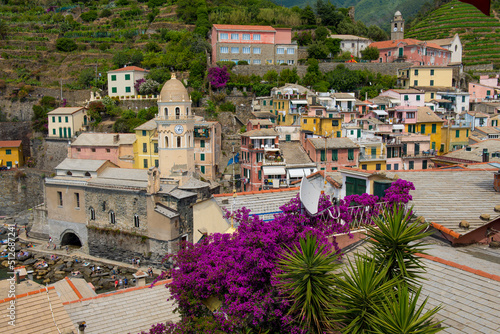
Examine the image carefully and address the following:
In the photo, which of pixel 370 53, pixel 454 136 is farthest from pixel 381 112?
pixel 370 53

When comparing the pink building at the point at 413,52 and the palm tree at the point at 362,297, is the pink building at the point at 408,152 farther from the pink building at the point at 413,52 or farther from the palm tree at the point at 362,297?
the palm tree at the point at 362,297

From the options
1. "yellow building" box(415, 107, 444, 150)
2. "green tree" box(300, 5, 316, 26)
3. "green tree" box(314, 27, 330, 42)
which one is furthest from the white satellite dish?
"green tree" box(300, 5, 316, 26)

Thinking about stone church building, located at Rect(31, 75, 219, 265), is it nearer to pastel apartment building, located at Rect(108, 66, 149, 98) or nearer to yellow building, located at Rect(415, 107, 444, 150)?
pastel apartment building, located at Rect(108, 66, 149, 98)

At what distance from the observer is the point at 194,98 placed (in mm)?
54375

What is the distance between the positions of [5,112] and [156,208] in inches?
1438

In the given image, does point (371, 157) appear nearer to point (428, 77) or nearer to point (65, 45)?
point (428, 77)

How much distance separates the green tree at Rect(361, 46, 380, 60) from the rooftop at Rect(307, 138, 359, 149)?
31398mm

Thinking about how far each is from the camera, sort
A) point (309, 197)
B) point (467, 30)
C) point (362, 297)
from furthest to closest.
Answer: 1. point (467, 30)
2. point (309, 197)
3. point (362, 297)

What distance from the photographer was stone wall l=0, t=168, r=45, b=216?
163 ft

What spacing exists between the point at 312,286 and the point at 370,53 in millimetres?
63308

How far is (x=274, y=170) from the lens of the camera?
3969 cm

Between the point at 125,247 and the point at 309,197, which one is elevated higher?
the point at 309,197

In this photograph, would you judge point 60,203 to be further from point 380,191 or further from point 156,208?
point 380,191

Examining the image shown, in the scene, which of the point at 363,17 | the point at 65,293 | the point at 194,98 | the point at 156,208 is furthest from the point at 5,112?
the point at 363,17
